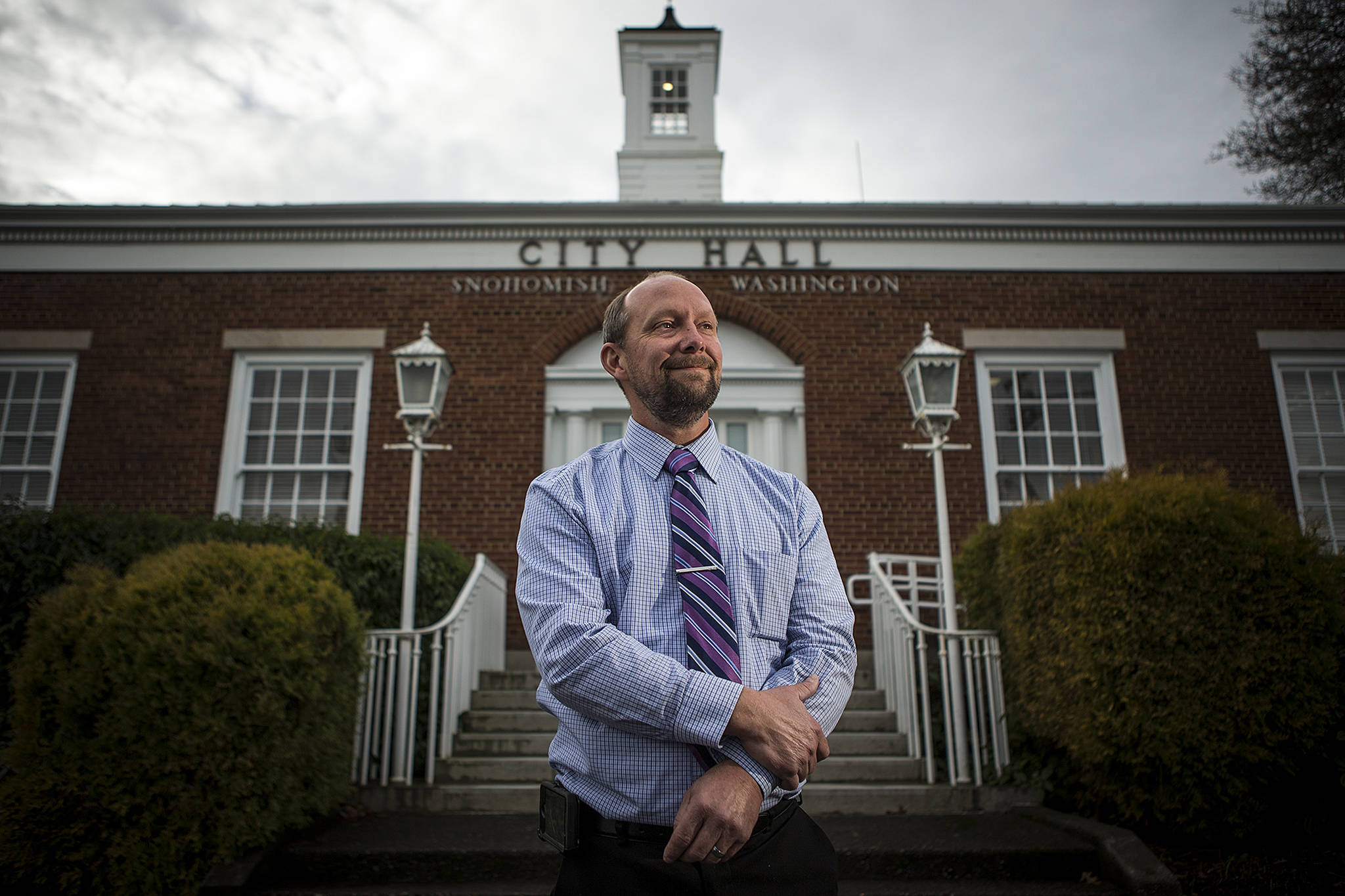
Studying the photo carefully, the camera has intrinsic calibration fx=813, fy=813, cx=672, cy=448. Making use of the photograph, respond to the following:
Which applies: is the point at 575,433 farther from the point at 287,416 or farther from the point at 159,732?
the point at 159,732

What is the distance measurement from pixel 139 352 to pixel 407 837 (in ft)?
23.4

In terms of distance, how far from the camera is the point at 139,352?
8758 millimetres

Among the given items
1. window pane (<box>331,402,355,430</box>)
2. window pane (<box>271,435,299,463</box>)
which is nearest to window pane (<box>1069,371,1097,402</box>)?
window pane (<box>331,402,355,430</box>)

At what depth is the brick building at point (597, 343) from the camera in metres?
8.48

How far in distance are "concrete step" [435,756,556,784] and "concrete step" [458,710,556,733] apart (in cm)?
53

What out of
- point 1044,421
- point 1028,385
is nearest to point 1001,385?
point 1028,385

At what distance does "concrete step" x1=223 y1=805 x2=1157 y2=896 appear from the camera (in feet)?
12.0

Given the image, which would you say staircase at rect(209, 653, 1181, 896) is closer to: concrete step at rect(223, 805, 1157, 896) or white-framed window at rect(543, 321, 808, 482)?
concrete step at rect(223, 805, 1157, 896)

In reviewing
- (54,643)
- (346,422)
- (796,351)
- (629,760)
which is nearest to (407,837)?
A: (54,643)

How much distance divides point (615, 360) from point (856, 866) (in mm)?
3078

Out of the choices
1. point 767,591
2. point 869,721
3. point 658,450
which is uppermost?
point 658,450

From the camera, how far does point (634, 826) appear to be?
5.03ft

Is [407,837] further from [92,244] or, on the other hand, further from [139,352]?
[92,244]

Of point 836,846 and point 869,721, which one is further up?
point 869,721
